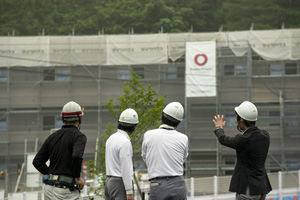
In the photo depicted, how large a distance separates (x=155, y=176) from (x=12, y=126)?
3147cm

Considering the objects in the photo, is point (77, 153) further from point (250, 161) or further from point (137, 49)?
point (137, 49)

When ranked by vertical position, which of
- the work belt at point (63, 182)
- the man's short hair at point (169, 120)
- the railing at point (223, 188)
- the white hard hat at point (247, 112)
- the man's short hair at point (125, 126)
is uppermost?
the white hard hat at point (247, 112)

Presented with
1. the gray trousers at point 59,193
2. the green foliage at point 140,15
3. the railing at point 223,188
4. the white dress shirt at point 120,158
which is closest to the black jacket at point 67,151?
the gray trousers at point 59,193

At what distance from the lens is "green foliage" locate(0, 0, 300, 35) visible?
47.1m

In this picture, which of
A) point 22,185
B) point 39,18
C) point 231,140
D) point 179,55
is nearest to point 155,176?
point 231,140

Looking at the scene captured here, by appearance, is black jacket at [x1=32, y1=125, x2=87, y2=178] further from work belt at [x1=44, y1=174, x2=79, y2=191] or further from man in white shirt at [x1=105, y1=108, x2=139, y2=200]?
man in white shirt at [x1=105, y1=108, x2=139, y2=200]

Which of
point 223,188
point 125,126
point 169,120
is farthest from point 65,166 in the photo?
point 223,188

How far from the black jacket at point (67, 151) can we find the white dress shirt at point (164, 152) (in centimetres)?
68

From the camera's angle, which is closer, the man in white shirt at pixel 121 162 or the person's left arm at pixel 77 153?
the person's left arm at pixel 77 153

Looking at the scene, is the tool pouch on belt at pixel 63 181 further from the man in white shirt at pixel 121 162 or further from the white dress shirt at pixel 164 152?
the white dress shirt at pixel 164 152

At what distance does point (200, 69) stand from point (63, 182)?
94.0ft

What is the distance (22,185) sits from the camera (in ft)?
107

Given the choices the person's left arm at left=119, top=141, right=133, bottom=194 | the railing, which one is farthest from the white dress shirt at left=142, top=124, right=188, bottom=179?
the railing

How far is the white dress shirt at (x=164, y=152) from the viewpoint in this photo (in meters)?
6.31
